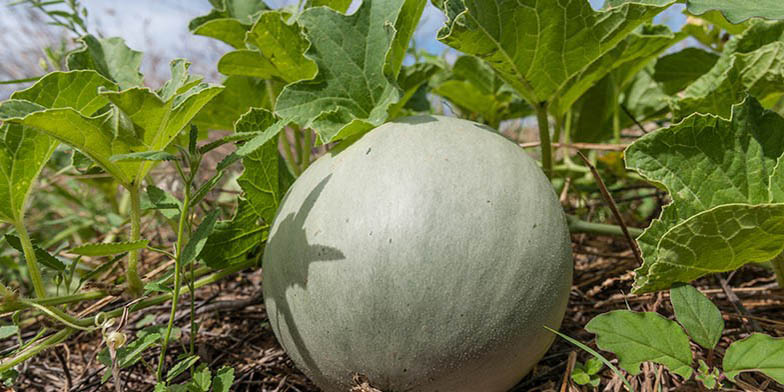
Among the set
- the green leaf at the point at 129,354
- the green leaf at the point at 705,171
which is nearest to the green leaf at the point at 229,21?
the green leaf at the point at 129,354

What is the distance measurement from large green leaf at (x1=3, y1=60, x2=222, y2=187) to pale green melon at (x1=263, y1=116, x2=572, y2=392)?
0.28 metres

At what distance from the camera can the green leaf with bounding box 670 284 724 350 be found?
38.4 inches

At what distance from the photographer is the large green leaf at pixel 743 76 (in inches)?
53.7

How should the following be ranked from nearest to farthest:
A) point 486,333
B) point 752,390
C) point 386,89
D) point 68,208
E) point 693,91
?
1. point 486,333
2. point 752,390
3. point 386,89
4. point 693,91
5. point 68,208

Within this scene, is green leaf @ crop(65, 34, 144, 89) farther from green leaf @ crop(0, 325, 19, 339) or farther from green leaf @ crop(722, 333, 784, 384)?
green leaf @ crop(722, 333, 784, 384)

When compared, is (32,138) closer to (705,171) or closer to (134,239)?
(134,239)

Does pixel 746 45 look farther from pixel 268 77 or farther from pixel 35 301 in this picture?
pixel 35 301

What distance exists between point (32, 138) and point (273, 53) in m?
0.57

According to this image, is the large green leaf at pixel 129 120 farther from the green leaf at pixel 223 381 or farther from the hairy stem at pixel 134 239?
the green leaf at pixel 223 381

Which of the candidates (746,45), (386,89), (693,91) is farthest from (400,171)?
(746,45)

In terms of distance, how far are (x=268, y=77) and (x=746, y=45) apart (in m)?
1.31

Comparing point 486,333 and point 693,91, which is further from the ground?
point 693,91

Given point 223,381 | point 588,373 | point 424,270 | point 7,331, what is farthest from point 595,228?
point 7,331

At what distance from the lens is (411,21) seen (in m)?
1.29
